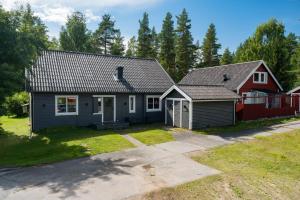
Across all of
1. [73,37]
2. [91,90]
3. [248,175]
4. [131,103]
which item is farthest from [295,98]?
[73,37]

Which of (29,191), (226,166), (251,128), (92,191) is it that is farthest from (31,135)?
(251,128)

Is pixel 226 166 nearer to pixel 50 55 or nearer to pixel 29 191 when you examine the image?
pixel 29 191

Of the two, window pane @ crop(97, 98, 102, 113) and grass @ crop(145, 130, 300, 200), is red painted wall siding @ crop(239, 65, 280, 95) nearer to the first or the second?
grass @ crop(145, 130, 300, 200)

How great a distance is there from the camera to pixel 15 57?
47.0 feet

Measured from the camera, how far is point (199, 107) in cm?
1914

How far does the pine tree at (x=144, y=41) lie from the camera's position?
157 feet

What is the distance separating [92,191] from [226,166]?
5634mm

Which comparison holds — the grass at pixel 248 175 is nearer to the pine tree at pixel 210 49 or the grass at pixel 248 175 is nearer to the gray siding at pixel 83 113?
the gray siding at pixel 83 113

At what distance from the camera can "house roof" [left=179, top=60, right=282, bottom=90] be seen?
2517 cm

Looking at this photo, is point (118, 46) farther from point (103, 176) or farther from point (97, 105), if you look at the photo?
point (103, 176)

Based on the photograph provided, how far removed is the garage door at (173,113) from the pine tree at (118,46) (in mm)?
30467

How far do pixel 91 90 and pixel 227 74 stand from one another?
15.3 meters

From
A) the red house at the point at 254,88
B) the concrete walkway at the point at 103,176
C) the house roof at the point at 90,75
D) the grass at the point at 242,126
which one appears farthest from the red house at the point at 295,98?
the concrete walkway at the point at 103,176

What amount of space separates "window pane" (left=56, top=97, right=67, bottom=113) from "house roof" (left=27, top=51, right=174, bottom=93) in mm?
798
